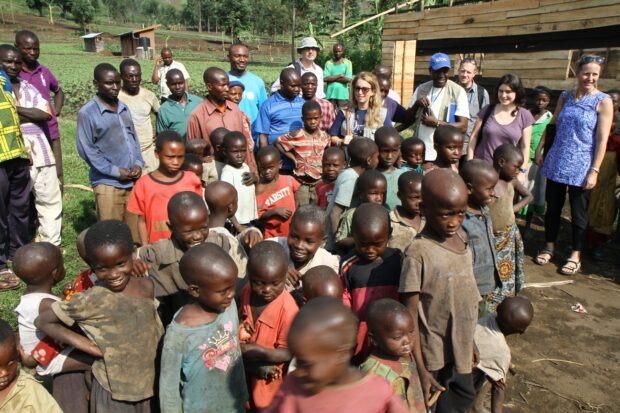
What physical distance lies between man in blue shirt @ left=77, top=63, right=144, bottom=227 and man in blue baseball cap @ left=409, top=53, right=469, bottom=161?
3147 mm

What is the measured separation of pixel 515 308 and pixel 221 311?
195cm

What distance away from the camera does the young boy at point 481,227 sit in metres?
3.14

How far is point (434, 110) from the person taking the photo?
527 cm

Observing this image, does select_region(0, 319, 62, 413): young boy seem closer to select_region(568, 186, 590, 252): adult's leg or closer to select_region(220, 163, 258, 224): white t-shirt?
select_region(220, 163, 258, 224): white t-shirt

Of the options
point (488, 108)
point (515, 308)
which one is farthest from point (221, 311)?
point (488, 108)

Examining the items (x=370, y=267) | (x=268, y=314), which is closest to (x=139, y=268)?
(x=268, y=314)

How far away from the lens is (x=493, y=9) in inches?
357

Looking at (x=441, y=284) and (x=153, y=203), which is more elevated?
(x=153, y=203)

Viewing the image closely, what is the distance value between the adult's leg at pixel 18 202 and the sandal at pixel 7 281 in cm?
54

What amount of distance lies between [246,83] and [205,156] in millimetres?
1660

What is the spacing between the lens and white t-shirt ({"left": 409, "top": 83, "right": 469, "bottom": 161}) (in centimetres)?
512

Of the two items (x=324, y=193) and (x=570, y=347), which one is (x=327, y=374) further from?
(x=570, y=347)

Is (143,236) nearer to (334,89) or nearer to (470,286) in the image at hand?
(470,286)

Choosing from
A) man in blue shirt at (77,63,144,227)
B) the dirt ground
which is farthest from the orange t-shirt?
man in blue shirt at (77,63,144,227)
